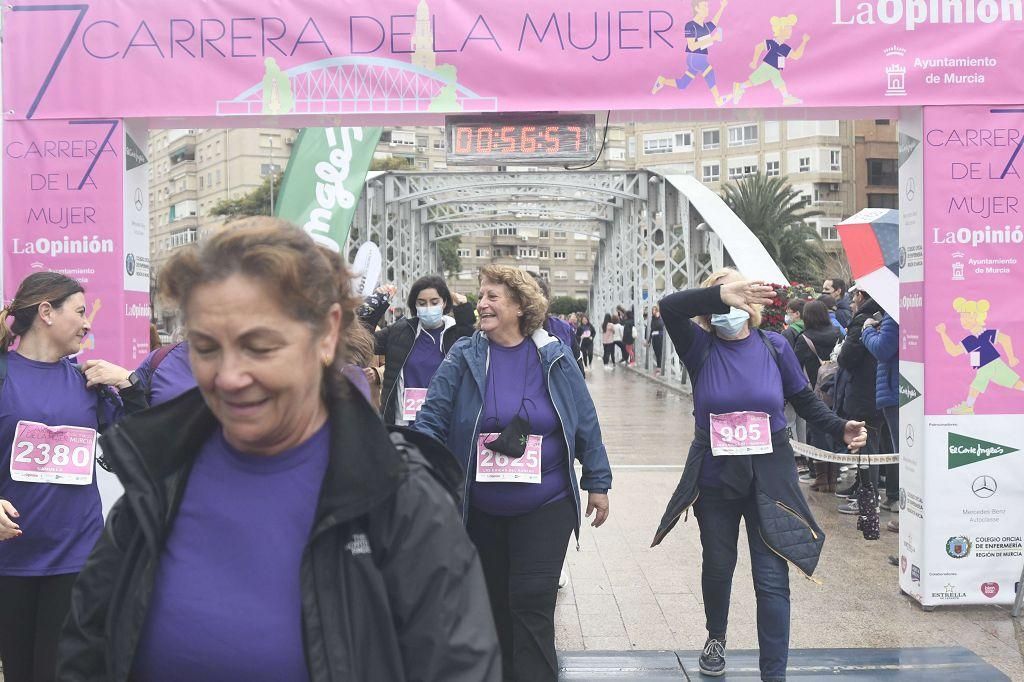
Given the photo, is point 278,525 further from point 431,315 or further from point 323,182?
point 323,182

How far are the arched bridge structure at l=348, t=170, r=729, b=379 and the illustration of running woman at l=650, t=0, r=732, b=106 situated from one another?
14.8 metres

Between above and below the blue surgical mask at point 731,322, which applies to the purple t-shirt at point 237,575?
below

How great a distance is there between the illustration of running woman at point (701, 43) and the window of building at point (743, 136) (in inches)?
3024

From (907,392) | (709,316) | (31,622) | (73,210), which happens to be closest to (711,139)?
(907,392)

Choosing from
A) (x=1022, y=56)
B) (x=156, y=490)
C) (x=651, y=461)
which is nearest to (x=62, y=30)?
(x=156, y=490)

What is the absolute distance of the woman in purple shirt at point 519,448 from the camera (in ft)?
15.2

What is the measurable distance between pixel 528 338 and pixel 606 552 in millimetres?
3456

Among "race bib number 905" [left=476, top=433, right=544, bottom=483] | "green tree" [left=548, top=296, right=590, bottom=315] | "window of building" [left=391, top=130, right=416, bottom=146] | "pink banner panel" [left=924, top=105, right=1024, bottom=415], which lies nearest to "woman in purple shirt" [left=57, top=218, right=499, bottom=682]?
"race bib number 905" [left=476, top=433, right=544, bottom=483]

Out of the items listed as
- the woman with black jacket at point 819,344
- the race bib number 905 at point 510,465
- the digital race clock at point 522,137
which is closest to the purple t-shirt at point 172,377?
the race bib number 905 at point 510,465

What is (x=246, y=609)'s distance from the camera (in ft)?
6.19

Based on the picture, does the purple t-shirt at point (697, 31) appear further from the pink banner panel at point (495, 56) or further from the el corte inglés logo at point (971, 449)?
the el corte inglés logo at point (971, 449)

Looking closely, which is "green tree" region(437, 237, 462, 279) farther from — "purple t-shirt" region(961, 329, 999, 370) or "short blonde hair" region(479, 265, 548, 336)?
"short blonde hair" region(479, 265, 548, 336)

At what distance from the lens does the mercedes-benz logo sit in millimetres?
6414

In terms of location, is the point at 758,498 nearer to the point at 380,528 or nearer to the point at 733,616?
the point at 733,616
